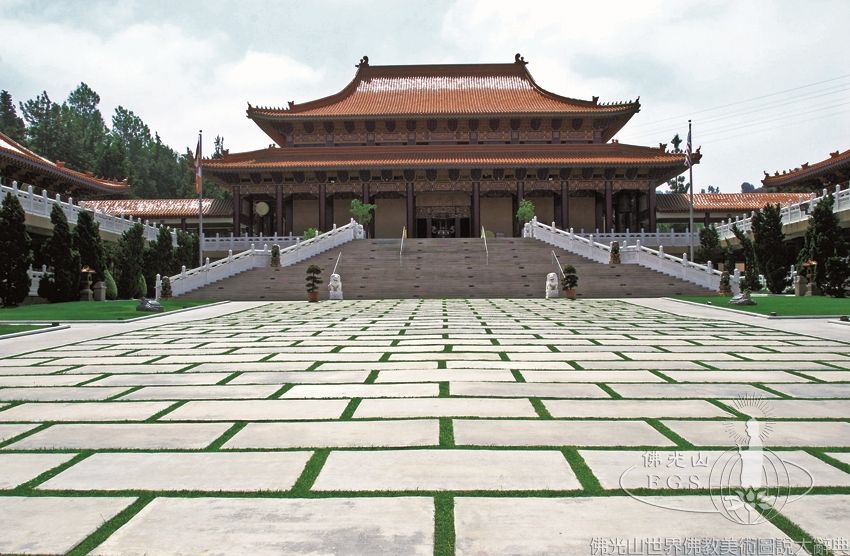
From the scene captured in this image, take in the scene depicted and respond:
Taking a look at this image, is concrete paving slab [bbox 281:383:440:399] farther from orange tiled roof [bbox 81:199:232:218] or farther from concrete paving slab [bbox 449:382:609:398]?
orange tiled roof [bbox 81:199:232:218]

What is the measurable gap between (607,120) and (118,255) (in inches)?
1125

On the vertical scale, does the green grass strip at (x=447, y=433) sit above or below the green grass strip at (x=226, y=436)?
above

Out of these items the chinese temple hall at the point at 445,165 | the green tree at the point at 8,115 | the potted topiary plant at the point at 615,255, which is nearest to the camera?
the potted topiary plant at the point at 615,255

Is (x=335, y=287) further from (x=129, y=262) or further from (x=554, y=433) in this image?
(x=554, y=433)

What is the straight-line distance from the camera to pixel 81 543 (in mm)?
2102

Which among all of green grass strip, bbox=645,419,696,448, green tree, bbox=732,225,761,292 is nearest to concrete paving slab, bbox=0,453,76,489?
green grass strip, bbox=645,419,696,448

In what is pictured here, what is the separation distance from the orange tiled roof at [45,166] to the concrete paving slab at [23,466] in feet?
77.9

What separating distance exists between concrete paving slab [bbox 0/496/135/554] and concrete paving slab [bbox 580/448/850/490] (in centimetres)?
212

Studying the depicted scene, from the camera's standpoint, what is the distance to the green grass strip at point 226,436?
3.27m

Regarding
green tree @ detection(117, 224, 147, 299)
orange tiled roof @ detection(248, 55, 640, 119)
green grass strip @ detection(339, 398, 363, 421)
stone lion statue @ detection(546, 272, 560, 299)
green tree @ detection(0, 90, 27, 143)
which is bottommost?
green grass strip @ detection(339, 398, 363, 421)

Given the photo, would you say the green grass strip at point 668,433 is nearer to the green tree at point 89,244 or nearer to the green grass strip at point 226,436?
the green grass strip at point 226,436

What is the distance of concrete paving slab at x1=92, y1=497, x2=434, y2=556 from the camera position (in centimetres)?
206

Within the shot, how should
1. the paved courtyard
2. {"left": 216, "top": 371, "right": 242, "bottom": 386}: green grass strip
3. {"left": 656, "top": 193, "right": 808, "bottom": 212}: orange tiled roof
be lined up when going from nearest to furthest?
the paved courtyard, {"left": 216, "top": 371, "right": 242, "bottom": 386}: green grass strip, {"left": 656, "top": 193, "right": 808, "bottom": 212}: orange tiled roof

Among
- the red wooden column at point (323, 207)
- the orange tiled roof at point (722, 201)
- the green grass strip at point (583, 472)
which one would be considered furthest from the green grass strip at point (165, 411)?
the orange tiled roof at point (722, 201)
